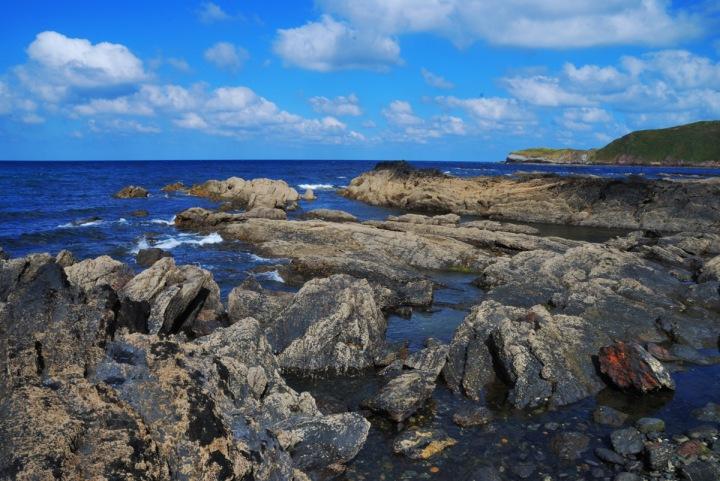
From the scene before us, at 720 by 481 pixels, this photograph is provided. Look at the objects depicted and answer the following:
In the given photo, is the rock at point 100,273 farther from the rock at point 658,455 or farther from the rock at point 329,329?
the rock at point 658,455

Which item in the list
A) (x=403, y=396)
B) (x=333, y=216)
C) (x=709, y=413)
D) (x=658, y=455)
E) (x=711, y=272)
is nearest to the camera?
(x=658, y=455)

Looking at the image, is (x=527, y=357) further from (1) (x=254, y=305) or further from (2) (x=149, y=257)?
(2) (x=149, y=257)

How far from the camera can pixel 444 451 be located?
523 inches

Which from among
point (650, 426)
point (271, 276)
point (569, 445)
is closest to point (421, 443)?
point (569, 445)

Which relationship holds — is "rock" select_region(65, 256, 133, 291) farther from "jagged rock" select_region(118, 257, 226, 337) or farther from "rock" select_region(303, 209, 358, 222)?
"rock" select_region(303, 209, 358, 222)

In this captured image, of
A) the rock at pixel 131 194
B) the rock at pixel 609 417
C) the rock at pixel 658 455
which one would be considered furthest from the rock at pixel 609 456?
the rock at pixel 131 194

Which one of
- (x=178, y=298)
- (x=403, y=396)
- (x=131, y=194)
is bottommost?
(x=403, y=396)

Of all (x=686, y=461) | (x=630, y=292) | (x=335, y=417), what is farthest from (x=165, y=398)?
(x=630, y=292)

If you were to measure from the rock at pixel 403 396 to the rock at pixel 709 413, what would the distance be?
7775mm

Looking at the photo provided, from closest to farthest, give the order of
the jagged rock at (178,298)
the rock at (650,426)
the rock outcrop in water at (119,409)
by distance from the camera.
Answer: the rock outcrop in water at (119,409), the rock at (650,426), the jagged rock at (178,298)

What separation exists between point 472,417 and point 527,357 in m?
3.59

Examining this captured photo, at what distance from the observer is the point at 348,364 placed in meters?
18.6

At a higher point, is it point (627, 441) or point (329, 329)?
point (329, 329)

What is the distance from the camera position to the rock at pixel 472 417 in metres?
14.7
